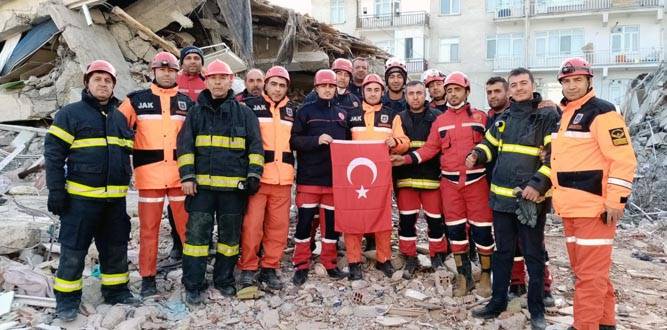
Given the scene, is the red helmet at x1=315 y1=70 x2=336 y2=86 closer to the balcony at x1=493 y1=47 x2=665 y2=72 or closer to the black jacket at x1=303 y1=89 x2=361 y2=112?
the black jacket at x1=303 y1=89 x2=361 y2=112

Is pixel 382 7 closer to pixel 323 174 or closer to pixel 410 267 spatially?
pixel 323 174

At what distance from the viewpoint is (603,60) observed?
83.2 ft

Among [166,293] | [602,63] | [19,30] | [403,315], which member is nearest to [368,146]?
[403,315]

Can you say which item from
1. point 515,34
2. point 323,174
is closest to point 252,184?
point 323,174

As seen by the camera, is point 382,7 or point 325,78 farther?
point 382,7

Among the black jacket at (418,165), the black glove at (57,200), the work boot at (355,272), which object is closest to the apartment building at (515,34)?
the black jacket at (418,165)

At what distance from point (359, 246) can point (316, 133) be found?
1.28m

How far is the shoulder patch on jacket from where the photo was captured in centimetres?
354

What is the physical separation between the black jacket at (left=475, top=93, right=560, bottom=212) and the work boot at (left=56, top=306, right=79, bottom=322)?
3.64 meters

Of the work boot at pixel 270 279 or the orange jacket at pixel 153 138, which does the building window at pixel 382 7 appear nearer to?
the orange jacket at pixel 153 138

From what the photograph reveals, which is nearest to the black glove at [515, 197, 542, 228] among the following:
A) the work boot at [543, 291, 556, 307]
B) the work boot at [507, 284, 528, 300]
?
the work boot at [507, 284, 528, 300]

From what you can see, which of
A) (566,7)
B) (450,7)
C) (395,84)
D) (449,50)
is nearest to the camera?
(395,84)

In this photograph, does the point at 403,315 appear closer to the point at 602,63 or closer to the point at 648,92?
the point at 648,92

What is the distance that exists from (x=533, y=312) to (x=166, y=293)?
336 centimetres
